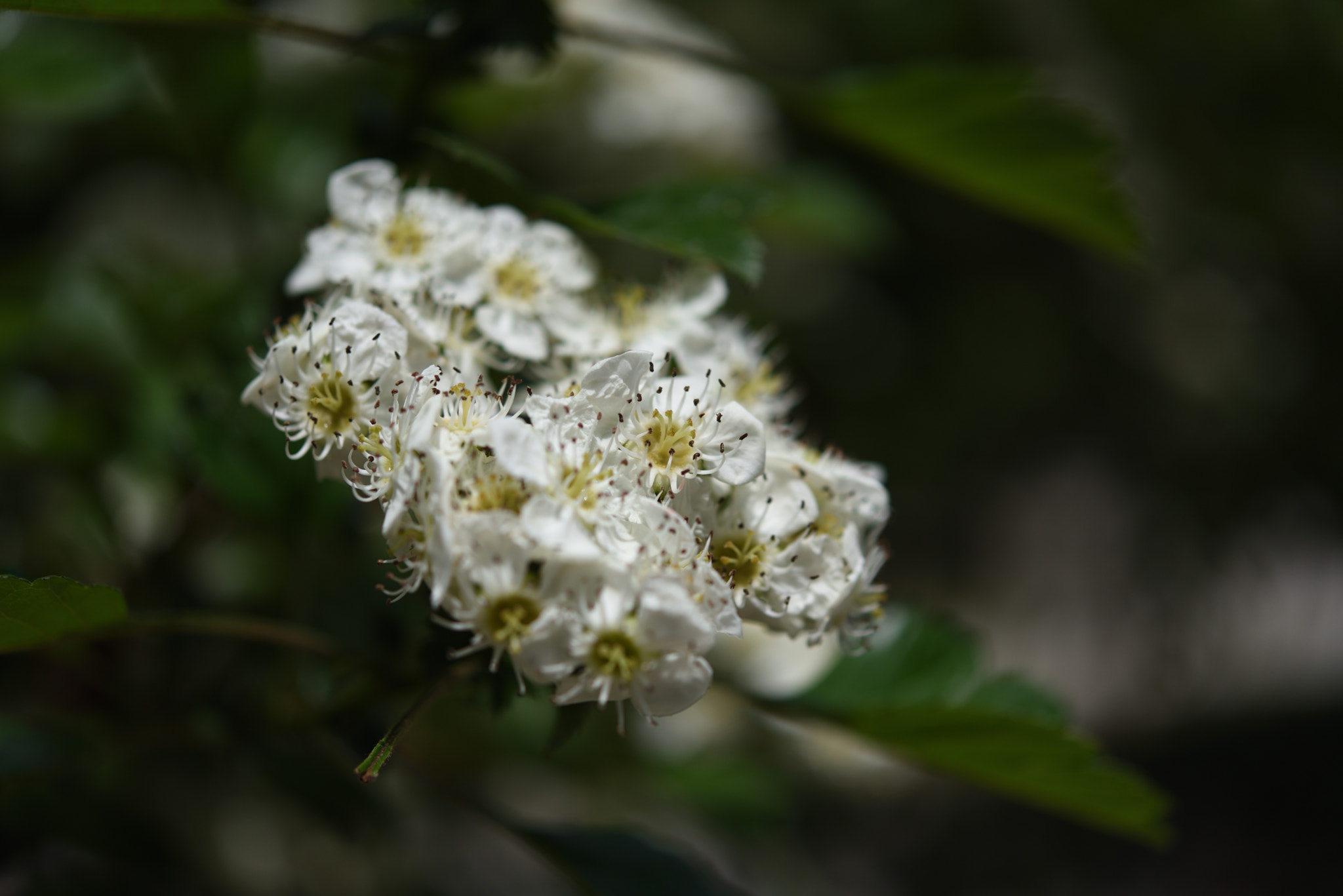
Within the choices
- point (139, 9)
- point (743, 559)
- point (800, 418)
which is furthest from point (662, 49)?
point (800, 418)

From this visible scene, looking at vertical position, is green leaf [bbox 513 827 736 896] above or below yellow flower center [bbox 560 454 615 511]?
below

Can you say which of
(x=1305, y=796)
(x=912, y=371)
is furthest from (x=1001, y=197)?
(x=1305, y=796)

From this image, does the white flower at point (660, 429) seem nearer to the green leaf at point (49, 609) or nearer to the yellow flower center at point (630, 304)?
the yellow flower center at point (630, 304)

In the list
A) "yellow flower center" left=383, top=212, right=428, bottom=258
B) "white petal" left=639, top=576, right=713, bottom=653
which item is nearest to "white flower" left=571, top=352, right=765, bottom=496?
"white petal" left=639, top=576, right=713, bottom=653

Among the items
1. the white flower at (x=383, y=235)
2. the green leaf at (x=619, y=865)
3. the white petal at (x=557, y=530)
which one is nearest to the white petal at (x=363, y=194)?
the white flower at (x=383, y=235)

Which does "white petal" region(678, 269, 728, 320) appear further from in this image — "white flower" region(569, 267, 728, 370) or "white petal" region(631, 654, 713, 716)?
"white petal" region(631, 654, 713, 716)

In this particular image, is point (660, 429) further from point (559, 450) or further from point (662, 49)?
point (662, 49)

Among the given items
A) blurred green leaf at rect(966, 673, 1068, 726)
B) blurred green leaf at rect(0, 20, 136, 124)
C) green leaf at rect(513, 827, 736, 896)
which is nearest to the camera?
green leaf at rect(513, 827, 736, 896)
